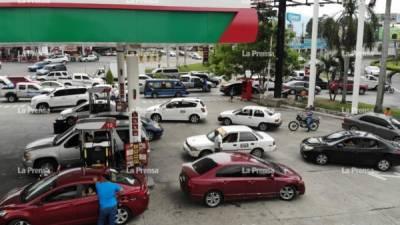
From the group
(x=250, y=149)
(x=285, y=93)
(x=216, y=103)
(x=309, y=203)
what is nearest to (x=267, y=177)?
(x=309, y=203)

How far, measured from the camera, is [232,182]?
463 inches

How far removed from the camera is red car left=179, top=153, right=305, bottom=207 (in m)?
11.6

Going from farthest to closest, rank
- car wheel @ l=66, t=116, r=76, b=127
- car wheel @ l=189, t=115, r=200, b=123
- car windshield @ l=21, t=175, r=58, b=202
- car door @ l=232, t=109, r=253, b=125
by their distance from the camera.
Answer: car wheel @ l=189, t=115, r=200, b=123
car door @ l=232, t=109, r=253, b=125
car wheel @ l=66, t=116, r=76, b=127
car windshield @ l=21, t=175, r=58, b=202

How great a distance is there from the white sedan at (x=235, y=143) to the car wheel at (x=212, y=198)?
4.41m

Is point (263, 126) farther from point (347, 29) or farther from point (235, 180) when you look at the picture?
point (347, 29)

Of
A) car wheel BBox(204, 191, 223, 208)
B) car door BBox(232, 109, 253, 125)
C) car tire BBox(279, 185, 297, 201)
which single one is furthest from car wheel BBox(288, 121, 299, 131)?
car wheel BBox(204, 191, 223, 208)

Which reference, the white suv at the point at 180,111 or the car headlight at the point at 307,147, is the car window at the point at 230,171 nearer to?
the car headlight at the point at 307,147

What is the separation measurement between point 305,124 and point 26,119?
16989mm

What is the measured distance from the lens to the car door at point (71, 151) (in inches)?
563

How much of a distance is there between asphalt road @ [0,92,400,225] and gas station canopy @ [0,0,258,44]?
5.08 m

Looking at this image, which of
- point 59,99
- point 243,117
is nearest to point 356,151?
point 243,117

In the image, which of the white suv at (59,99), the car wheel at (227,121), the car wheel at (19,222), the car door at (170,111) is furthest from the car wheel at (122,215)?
the white suv at (59,99)

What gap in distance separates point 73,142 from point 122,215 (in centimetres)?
513

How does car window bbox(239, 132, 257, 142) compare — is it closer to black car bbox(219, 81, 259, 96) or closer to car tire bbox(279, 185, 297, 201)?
car tire bbox(279, 185, 297, 201)
